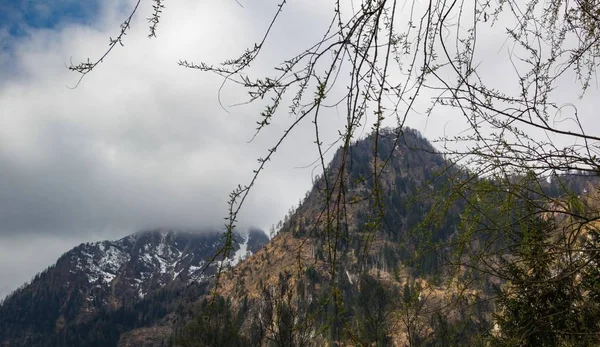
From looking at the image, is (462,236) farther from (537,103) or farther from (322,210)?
(322,210)

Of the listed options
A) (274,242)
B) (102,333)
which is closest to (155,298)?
(102,333)

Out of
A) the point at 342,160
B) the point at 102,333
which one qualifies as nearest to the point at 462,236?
the point at 342,160

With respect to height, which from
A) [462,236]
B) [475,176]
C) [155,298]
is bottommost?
[155,298]

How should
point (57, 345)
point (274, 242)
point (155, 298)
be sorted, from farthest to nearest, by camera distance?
point (155, 298), point (57, 345), point (274, 242)

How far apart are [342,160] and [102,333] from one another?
169967 millimetres

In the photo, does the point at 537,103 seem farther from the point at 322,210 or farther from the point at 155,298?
the point at 155,298

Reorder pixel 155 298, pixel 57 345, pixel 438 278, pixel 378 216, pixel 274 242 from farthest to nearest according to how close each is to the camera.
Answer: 1. pixel 155 298
2. pixel 57 345
3. pixel 274 242
4. pixel 438 278
5. pixel 378 216

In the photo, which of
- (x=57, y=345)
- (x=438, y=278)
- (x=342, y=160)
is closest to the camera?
(x=342, y=160)

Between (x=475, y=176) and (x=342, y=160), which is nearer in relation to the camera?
(x=342, y=160)

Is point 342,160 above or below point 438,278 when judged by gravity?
above

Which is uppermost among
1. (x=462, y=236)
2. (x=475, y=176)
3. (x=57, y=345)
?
(x=475, y=176)

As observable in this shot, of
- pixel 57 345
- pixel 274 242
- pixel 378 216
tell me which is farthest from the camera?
pixel 57 345

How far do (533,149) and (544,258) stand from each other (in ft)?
1.95

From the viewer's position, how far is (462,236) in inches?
93.8
